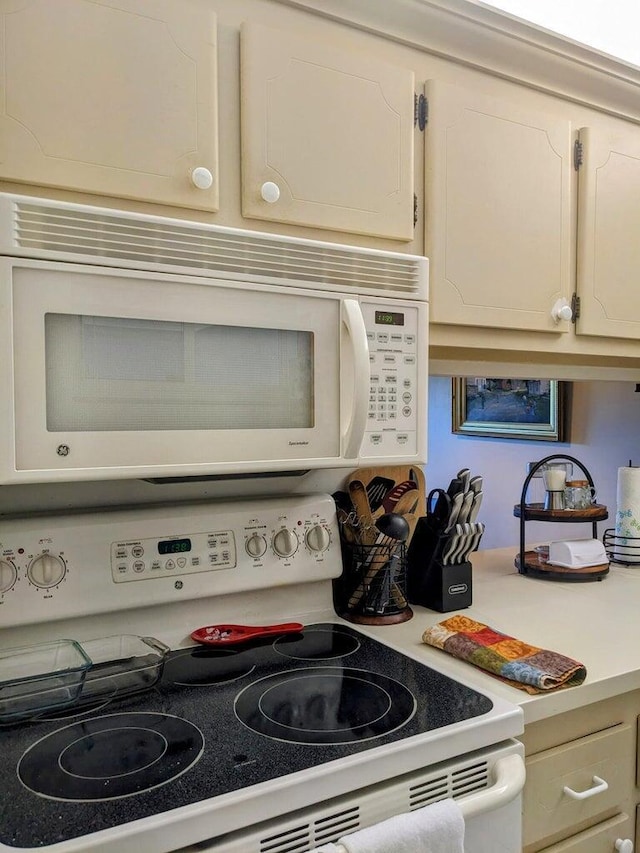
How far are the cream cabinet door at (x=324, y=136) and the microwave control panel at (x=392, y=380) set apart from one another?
20 centimetres

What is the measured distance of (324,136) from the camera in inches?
50.9

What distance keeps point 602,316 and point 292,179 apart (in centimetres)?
90

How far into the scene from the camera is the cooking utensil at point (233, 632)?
1.30m

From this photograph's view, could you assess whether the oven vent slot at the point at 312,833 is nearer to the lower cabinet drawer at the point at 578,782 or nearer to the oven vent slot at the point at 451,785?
the oven vent slot at the point at 451,785

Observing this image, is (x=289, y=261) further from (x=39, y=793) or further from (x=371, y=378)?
(x=39, y=793)

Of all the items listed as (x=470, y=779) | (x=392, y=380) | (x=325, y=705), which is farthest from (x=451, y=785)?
(x=392, y=380)

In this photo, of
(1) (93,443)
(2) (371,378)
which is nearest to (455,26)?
(2) (371,378)

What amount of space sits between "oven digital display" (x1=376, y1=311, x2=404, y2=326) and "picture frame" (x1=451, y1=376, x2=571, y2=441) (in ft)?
3.95

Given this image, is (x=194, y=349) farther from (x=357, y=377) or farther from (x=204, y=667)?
(x=204, y=667)

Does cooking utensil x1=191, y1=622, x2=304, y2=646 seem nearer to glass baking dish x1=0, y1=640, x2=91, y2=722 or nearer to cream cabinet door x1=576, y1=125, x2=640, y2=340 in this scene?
glass baking dish x1=0, y1=640, x2=91, y2=722

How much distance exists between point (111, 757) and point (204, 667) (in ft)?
1.08

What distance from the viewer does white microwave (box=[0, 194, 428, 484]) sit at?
964 millimetres

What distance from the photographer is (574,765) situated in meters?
1.16

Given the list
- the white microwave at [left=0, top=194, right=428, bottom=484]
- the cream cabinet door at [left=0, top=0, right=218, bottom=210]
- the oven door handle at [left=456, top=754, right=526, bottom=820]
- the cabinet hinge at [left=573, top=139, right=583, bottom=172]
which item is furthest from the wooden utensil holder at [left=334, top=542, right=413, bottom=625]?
the cabinet hinge at [left=573, top=139, right=583, bottom=172]
